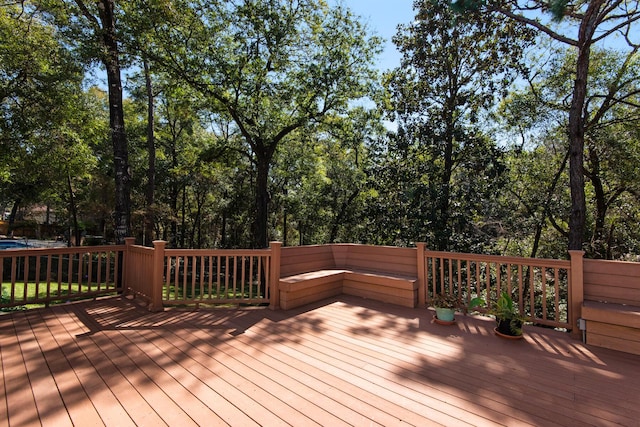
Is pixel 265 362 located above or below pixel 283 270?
below

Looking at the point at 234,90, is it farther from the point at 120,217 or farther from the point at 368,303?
the point at 368,303

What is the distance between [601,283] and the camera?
3.20 meters

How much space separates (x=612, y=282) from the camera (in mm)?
3141

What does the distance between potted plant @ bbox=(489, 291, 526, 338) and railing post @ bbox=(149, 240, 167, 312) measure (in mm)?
4078

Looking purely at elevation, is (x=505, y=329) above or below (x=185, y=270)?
below

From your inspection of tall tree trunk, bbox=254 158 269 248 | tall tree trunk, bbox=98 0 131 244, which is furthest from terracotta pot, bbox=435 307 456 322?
tall tree trunk, bbox=254 158 269 248

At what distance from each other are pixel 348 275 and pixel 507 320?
2386 mm

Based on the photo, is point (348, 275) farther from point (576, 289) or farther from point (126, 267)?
point (126, 267)

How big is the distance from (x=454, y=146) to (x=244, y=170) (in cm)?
932

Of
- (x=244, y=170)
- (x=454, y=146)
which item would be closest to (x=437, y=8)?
(x=454, y=146)

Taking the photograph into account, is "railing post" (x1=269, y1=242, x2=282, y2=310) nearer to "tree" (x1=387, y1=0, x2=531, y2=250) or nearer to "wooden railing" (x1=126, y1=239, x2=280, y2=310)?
"wooden railing" (x1=126, y1=239, x2=280, y2=310)

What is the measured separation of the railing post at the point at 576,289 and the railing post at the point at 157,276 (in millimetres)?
4778

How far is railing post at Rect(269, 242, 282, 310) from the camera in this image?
420 centimetres

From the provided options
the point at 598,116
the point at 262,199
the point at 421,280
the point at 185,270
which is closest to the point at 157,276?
the point at 185,270
